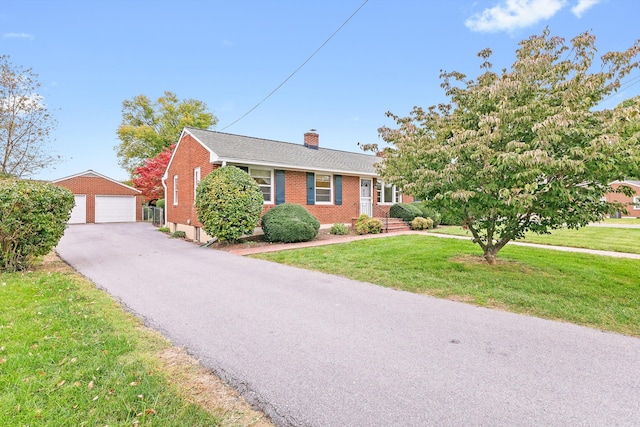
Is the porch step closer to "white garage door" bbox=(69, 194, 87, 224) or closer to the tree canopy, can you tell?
the tree canopy

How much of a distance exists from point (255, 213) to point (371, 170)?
27.4 feet

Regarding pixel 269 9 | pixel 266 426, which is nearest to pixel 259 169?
pixel 269 9

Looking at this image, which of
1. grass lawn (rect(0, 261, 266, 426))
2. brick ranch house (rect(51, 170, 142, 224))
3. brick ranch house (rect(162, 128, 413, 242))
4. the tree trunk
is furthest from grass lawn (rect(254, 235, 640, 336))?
brick ranch house (rect(51, 170, 142, 224))

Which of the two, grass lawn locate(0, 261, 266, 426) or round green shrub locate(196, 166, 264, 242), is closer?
grass lawn locate(0, 261, 266, 426)

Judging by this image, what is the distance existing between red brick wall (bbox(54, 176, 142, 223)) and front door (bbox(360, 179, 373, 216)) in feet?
73.2

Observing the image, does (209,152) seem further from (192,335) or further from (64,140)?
(192,335)

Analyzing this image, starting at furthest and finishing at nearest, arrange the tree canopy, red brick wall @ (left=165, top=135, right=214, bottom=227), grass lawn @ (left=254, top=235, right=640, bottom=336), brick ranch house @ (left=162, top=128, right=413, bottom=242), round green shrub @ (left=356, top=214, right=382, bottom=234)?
round green shrub @ (left=356, top=214, right=382, bottom=234) → red brick wall @ (left=165, top=135, right=214, bottom=227) → brick ranch house @ (left=162, top=128, right=413, bottom=242) → the tree canopy → grass lawn @ (left=254, top=235, right=640, bottom=336)

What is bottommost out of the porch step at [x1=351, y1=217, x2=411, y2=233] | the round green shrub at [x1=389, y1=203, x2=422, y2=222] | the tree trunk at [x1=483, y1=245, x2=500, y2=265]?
the tree trunk at [x1=483, y1=245, x2=500, y2=265]

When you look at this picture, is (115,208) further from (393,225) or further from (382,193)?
(393,225)

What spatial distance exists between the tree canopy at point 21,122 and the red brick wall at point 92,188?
13.6m

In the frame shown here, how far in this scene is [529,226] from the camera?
690cm

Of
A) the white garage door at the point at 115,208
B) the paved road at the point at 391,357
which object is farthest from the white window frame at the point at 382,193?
the white garage door at the point at 115,208

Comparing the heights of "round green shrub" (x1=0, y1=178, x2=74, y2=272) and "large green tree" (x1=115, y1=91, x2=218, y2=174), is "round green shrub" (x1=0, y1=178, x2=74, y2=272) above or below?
below

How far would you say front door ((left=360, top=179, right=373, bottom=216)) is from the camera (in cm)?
1745
